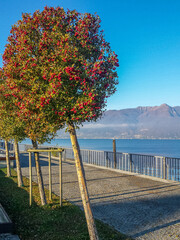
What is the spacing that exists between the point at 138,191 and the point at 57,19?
8.36 m

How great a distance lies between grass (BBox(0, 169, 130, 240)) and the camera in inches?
245

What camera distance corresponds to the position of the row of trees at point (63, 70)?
5305mm

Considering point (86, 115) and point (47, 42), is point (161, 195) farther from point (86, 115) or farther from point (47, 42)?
point (47, 42)

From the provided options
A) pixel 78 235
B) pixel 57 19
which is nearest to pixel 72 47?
pixel 57 19

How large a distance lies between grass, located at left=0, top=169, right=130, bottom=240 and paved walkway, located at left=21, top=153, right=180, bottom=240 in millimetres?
579

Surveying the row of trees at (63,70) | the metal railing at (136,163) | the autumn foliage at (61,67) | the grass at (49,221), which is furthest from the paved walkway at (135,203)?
the autumn foliage at (61,67)

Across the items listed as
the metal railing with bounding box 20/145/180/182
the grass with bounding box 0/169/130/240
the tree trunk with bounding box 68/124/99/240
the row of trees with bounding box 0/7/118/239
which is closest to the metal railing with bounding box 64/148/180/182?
the metal railing with bounding box 20/145/180/182

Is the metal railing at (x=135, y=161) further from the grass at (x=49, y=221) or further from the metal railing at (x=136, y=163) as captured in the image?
the grass at (x=49, y=221)

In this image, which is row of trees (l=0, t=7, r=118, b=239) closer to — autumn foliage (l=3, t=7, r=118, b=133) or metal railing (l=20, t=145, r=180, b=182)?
autumn foliage (l=3, t=7, r=118, b=133)

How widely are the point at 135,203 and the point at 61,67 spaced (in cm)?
632

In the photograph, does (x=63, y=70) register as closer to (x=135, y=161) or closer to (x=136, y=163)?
(x=136, y=163)

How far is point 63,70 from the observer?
520 cm

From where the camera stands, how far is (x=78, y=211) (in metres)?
8.11

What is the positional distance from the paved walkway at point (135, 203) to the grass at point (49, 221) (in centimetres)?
58
